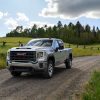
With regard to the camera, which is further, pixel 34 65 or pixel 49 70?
pixel 49 70

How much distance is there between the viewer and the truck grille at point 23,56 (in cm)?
1398

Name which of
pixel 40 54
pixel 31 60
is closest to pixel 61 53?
pixel 40 54

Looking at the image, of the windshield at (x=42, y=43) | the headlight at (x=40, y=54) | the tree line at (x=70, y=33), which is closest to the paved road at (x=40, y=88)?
Answer: the headlight at (x=40, y=54)

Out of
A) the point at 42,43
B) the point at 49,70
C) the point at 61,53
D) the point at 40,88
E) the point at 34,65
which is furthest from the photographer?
the point at 61,53

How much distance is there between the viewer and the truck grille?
45.9 feet

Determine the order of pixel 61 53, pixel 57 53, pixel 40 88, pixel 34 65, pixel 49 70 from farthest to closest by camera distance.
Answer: pixel 61 53 < pixel 57 53 < pixel 49 70 < pixel 34 65 < pixel 40 88

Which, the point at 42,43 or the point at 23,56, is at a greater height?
the point at 42,43

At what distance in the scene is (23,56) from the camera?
14.1 meters

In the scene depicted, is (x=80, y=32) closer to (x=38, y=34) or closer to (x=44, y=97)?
(x=38, y=34)

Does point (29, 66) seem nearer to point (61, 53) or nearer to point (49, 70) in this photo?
point (49, 70)

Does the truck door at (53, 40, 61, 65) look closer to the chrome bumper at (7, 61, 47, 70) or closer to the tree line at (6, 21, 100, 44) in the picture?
the chrome bumper at (7, 61, 47, 70)

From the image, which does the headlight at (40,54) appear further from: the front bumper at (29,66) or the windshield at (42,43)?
the windshield at (42,43)

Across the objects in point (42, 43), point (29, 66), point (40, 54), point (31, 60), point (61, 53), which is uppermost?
point (42, 43)

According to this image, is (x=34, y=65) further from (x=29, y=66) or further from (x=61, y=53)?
(x=61, y=53)
